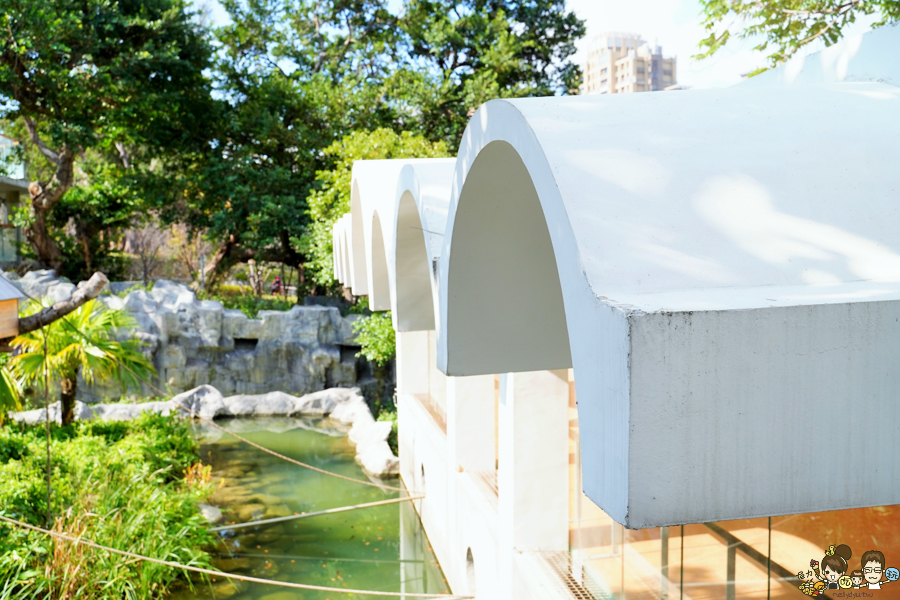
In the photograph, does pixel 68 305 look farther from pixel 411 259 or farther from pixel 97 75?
pixel 97 75

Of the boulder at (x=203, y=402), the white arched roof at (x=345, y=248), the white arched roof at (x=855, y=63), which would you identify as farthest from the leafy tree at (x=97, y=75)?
the white arched roof at (x=855, y=63)

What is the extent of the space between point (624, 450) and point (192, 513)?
8.58 m

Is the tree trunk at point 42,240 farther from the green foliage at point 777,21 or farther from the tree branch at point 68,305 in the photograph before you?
the green foliage at point 777,21

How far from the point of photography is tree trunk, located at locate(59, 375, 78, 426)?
1162 centimetres

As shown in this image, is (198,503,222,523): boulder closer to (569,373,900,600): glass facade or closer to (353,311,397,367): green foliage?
(353,311,397,367): green foliage

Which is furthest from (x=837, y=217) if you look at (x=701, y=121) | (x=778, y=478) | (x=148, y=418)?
(x=148, y=418)

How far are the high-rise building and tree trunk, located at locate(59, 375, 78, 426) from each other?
1416 inches

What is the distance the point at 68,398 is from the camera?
38.9 feet

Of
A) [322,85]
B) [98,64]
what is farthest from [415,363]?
[98,64]

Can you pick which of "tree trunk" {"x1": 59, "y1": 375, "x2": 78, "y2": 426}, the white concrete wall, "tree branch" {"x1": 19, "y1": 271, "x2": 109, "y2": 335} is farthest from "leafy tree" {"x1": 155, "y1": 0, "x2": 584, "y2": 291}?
the white concrete wall

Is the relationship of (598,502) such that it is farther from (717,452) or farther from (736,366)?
(736,366)

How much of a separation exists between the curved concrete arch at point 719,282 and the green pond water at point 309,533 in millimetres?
6993

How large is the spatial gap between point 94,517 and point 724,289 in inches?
303

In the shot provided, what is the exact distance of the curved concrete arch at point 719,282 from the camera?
155 centimetres
